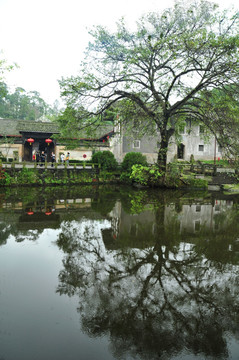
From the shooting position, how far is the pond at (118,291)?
2527 millimetres

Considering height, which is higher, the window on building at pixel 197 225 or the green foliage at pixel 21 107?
the green foliage at pixel 21 107

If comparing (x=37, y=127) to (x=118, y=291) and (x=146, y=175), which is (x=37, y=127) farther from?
(x=118, y=291)

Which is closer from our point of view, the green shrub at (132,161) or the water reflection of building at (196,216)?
the water reflection of building at (196,216)

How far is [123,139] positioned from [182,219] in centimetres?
2012

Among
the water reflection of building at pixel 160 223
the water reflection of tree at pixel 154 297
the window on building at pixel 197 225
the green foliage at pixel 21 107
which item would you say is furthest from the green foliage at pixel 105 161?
the green foliage at pixel 21 107

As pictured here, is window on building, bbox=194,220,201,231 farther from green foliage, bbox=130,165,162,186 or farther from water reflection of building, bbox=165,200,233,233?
green foliage, bbox=130,165,162,186

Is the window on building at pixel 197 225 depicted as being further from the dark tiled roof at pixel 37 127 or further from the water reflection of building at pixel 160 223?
the dark tiled roof at pixel 37 127

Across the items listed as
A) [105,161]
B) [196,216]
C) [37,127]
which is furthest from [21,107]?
[196,216]

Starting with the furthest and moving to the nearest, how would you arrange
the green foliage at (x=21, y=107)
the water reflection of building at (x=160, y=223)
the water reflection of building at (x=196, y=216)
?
the green foliage at (x=21, y=107) < the water reflection of building at (x=196, y=216) < the water reflection of building at (x=160, y=223)

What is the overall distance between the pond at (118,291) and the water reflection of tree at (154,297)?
1 centimetres

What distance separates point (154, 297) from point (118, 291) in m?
0.52

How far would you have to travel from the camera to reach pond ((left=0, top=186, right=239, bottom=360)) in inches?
99.5

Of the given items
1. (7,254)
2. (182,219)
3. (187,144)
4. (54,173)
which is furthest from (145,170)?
(187,144)

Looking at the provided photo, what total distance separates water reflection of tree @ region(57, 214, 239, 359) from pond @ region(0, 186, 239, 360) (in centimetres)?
1
